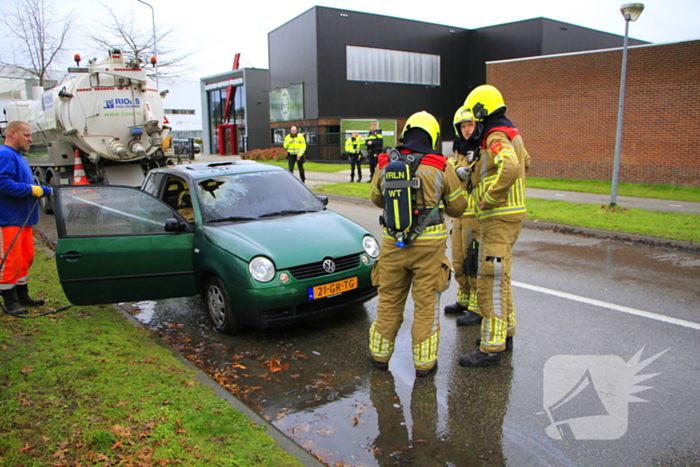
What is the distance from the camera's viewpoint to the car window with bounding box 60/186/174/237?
205 inches

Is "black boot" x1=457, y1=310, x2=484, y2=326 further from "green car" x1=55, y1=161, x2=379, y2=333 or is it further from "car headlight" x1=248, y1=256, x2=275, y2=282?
"car headlight" x1=248, y1=256, x2=275, y2=282

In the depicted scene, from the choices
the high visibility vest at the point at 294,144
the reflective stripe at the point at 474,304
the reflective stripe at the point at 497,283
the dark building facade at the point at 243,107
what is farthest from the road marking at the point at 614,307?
the dark building facade at the point at 243,107

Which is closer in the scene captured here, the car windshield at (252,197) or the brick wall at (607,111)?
the car windshield at (252,197)

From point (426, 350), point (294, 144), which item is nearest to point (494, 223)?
point (426, 350)

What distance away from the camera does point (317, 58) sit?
32312mm

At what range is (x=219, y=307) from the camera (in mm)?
5336

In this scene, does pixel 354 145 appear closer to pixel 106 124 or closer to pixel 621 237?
pixel 106 124

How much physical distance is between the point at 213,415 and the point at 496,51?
122 ft

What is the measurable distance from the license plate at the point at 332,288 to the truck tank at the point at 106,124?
9.49 metres

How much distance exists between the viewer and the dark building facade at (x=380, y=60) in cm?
3300

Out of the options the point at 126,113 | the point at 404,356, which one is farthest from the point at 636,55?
the point at 404,356

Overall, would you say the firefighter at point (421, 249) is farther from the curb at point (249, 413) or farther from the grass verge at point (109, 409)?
the grass verge at point (109, 409)

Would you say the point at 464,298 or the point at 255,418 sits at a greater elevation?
the point at 464,298

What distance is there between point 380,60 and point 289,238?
31.7 metres
